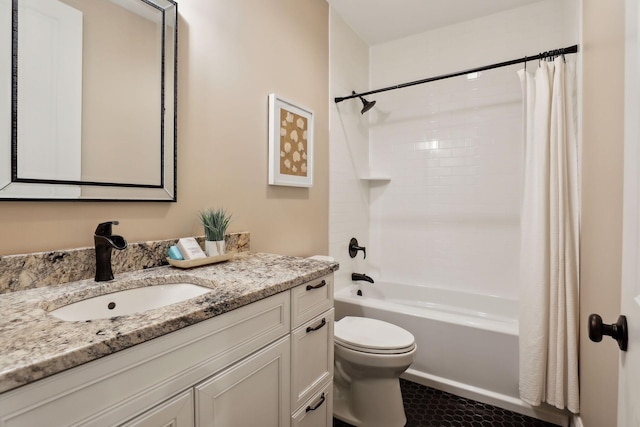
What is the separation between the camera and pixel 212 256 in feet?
4.27

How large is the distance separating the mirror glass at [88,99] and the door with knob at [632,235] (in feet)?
4.58

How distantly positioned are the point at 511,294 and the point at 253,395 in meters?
2.24

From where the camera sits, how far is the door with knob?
1.84 ft

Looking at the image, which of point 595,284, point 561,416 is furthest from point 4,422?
point 561,416

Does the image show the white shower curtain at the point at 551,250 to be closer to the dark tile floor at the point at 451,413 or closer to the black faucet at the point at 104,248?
the dark tile floor at the point at 451,413

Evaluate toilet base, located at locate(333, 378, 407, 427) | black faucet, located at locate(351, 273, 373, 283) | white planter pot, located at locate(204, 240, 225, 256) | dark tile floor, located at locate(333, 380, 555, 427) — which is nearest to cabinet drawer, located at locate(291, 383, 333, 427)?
toilet base, located at locate(333, 378, 407, 427)

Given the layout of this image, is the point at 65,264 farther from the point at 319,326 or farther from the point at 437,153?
the point at 437,153

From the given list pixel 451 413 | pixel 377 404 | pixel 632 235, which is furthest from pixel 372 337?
pixel 632 235

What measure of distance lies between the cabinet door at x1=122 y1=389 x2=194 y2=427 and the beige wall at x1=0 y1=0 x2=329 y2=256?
2.15ft

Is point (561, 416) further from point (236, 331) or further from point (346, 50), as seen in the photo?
point (346, 50)

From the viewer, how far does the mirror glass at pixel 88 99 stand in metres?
0.92

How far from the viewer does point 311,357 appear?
1206 mm

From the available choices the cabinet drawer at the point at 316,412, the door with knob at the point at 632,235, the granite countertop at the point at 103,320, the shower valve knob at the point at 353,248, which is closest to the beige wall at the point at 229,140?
the granite countertop at the point at 103,320

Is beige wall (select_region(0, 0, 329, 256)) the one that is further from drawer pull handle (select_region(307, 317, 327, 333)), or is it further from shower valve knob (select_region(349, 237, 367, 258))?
drawer pull handle (select_region(307, 317, 327, 333))
